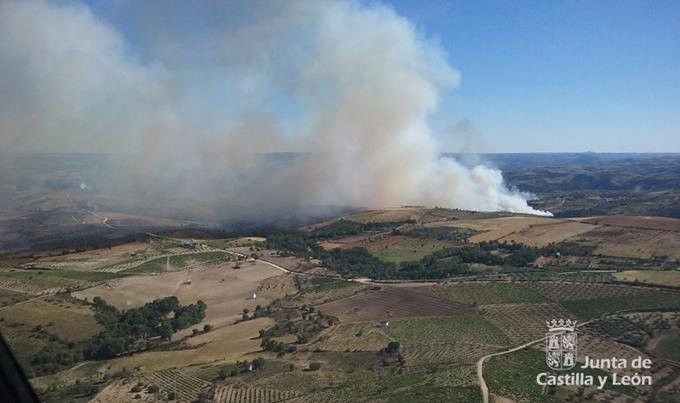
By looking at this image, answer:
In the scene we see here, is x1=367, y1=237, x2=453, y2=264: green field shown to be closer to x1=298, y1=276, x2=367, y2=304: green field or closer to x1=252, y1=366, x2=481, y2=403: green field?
x1=298, y1=276, x2=367, y2=304: green field

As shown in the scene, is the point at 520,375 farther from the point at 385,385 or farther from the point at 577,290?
the point at 577,290

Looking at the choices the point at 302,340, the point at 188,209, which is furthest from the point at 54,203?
the point at 302,340

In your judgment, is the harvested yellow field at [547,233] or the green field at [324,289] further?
the harvested yellow field at [547,233]

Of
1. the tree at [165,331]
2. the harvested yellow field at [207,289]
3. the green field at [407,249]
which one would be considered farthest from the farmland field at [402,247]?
the tree at [165,331]

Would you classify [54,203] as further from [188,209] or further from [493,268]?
[493,268]

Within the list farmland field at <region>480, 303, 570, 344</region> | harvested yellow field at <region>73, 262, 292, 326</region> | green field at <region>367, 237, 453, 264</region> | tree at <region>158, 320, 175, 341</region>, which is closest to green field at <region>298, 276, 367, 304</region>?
harvested yellow field at <region>73, 262, 292, 326</region>

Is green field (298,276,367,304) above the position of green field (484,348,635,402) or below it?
below

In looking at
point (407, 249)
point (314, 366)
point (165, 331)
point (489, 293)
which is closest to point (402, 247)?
point (407, 249)

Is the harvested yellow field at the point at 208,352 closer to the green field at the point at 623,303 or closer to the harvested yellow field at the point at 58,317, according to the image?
the harvested yellow field at the point at 58,317
